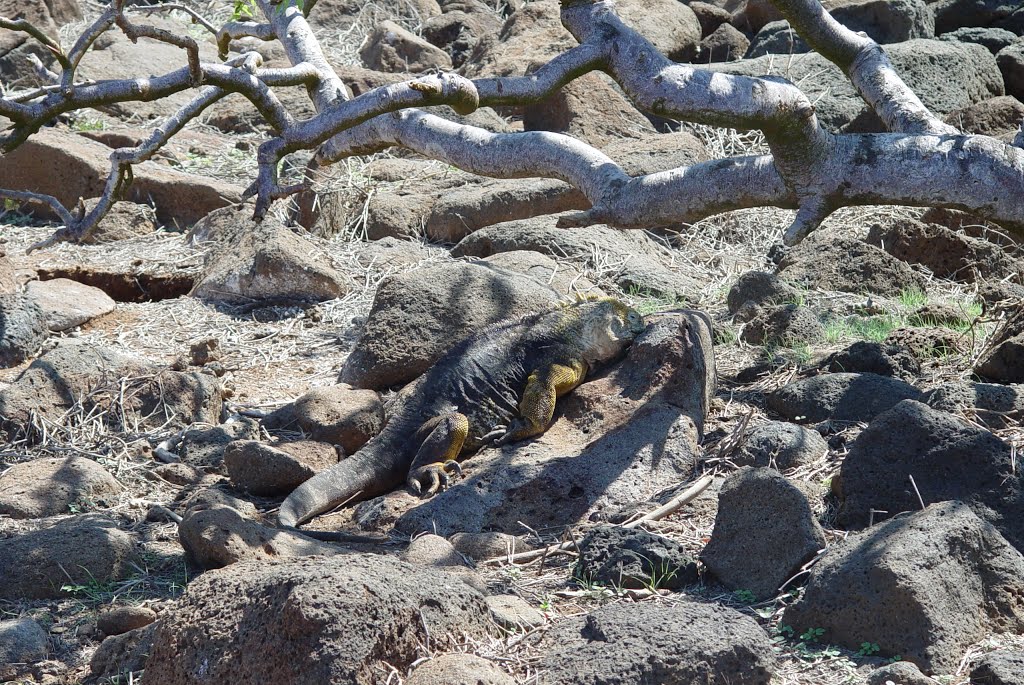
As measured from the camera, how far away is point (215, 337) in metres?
7.65

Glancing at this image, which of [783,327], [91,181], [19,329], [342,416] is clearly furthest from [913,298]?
[91,181]

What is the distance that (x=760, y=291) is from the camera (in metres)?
7.12

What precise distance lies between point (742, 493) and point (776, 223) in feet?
18.7

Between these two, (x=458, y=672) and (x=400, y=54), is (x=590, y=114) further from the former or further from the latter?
(x=458, y=672)

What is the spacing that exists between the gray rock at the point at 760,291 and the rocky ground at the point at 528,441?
0.09 feet

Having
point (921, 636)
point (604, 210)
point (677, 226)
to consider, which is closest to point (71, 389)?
point (604, 210)

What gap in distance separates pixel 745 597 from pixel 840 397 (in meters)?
1.74

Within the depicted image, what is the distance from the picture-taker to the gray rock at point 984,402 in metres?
4.98

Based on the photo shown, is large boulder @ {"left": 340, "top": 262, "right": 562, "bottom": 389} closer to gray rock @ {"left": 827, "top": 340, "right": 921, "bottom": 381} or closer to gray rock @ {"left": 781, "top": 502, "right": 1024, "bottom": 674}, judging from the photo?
gray rock @ {"left": 827, "top": 340, "right": 921, "bottom": 381}

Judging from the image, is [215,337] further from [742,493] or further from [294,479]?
[742,493]

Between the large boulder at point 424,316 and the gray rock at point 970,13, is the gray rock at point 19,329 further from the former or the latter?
the gray rock at point 970,13

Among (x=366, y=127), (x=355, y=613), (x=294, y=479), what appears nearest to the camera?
(x=355, y=613)

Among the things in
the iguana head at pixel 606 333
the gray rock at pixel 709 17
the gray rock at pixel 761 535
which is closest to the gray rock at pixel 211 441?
the iguana head at pixel 606 333

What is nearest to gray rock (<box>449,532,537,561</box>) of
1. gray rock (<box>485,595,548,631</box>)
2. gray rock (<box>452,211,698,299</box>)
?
gray rock (<box>485,595,548,631</box>)
